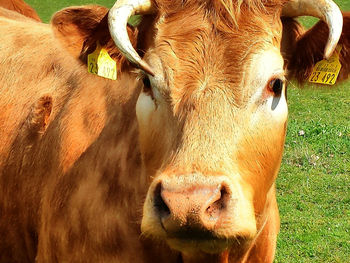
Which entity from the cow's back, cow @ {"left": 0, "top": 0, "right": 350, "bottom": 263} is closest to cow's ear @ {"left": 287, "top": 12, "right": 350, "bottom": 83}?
cow @ {"left": 0, "top": 0, "right": 350, "bottom": 263}

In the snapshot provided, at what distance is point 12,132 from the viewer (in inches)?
203

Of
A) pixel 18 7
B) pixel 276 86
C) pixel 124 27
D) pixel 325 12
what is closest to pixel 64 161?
pixel 124 27

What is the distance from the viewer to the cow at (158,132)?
319cm

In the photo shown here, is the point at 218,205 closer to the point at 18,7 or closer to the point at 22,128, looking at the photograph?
the point at 22,128

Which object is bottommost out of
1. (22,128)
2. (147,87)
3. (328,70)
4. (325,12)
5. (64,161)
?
(22,128)

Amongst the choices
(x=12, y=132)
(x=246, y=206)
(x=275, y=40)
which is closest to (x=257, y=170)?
(x=246, y=206)

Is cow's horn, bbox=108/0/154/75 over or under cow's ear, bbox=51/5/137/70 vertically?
over

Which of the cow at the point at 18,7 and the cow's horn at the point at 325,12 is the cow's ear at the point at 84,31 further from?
the cow at the point at 18,7

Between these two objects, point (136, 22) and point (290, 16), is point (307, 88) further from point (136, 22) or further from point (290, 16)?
point (136, 22)

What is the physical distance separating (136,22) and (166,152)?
3.16ft

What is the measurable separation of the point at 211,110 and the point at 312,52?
2.91ft

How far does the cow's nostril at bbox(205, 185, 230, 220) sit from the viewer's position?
3.02m

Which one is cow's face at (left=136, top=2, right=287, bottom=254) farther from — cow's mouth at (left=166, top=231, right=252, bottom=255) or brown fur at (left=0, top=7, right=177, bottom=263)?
brown fur at (left=0, top=7, right=177, bottom=263)

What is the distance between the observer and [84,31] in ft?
13.8
